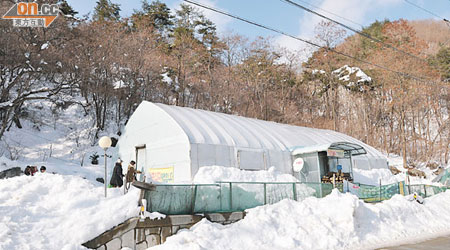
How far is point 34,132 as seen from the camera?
103 ft

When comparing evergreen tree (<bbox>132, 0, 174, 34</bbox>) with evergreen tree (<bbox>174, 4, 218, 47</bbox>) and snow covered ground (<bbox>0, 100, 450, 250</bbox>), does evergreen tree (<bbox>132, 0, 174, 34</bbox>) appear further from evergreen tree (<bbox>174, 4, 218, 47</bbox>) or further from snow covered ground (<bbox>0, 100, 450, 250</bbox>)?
snow covered ground (<bbox>0, 100, 450, 250</bbox>)

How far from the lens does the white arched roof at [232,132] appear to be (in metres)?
16.4

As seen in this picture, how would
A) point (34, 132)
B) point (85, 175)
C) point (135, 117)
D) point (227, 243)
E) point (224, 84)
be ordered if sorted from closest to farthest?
point (227, 243)
point (135, 117)
point (85, 175)
point (34, 132)
point (224, 84)

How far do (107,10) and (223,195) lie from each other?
129 feet

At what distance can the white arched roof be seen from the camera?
53.7 ft

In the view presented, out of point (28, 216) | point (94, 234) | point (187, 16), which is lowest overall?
point (94, 234)

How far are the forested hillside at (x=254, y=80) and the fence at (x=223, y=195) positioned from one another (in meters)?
19.0

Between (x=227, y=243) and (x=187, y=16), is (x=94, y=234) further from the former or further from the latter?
(x=187, y=16)

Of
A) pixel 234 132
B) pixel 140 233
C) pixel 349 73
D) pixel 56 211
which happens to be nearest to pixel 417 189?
pixel 234 132

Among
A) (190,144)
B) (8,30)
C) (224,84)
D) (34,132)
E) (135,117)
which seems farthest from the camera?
(224,84)

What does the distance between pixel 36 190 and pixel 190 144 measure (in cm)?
699

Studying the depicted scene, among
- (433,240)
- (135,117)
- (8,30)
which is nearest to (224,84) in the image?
(135,117)

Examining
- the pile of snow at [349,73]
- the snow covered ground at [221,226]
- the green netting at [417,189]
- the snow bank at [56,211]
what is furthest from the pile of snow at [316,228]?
the pile of snow at [349,73]

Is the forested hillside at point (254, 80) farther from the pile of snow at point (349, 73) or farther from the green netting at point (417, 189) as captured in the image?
the green netting at point (417, 189)
